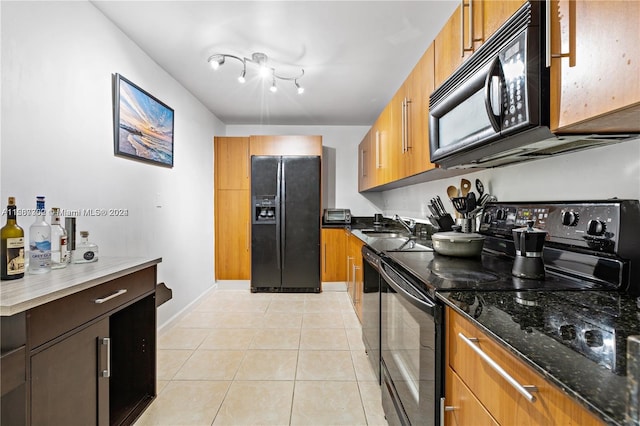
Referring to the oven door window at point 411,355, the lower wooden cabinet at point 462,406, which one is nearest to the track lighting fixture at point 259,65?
the oven door window at point 411,355

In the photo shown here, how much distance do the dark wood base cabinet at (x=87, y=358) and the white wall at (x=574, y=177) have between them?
2002 millimetres

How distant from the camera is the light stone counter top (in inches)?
37.8

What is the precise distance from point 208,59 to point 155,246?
167 centimetres

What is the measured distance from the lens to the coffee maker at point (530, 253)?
1069 mm

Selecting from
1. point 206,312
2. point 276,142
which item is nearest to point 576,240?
point 206,312

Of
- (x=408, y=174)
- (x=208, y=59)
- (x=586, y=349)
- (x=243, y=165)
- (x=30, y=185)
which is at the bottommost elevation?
(x=586, y=349)

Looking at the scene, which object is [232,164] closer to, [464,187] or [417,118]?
[417,118]

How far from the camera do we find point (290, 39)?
2.28 metres

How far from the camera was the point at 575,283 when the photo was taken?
1.03 metres

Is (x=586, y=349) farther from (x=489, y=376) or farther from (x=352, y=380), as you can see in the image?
(x=352, y=380)

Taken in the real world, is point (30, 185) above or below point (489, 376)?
above

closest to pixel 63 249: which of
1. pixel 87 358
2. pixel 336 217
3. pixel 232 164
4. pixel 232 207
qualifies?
pixel 87 358

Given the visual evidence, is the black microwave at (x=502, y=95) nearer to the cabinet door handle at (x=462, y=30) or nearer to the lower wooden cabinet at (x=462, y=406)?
the cabinet door handle at (x=462, y=30)

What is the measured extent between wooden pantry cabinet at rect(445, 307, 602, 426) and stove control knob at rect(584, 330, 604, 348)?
0.13 metres
